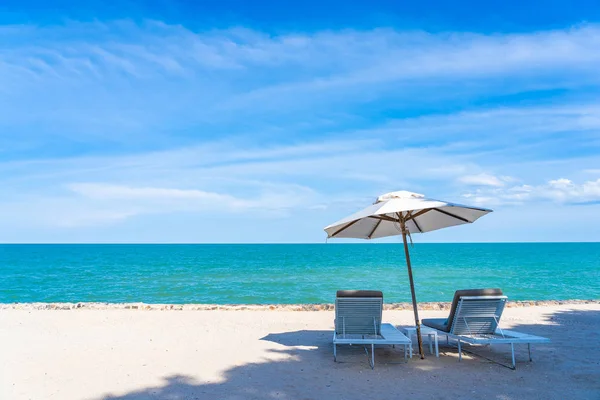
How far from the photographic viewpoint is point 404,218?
6520mm

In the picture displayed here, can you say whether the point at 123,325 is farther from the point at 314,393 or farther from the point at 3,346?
the point at 314,393

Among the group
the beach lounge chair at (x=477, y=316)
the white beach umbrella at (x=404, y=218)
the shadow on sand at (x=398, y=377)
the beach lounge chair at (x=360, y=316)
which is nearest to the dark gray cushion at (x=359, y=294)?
the beach lounge chair at (x=360, y=316)

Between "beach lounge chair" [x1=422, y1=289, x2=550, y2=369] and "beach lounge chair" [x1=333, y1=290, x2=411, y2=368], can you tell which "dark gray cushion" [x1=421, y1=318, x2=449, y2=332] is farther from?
"beach lounge chair" [x1=333, y1=290, x2=411, y2=368]

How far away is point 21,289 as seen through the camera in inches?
1145

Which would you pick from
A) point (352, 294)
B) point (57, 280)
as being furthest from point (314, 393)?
point (57, 280)

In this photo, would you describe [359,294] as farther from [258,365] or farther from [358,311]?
[258,365]

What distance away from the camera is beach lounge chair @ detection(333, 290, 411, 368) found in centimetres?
632

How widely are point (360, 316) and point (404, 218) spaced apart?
154cm

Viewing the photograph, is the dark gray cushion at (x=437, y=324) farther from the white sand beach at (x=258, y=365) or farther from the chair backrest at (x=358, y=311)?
the chair backrest at (x=358, y=311)

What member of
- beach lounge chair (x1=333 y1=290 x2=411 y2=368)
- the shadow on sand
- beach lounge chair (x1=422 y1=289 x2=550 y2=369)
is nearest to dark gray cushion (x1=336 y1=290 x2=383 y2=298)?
beach lounge chair (x1=333 y1=290 x2=411 y2=368)

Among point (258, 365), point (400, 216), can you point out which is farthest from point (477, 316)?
point (258, 365)

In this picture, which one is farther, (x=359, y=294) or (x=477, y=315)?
(x=359, y=294)

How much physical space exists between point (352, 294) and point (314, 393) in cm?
175

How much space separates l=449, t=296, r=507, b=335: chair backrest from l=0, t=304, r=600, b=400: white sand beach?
43 cm
